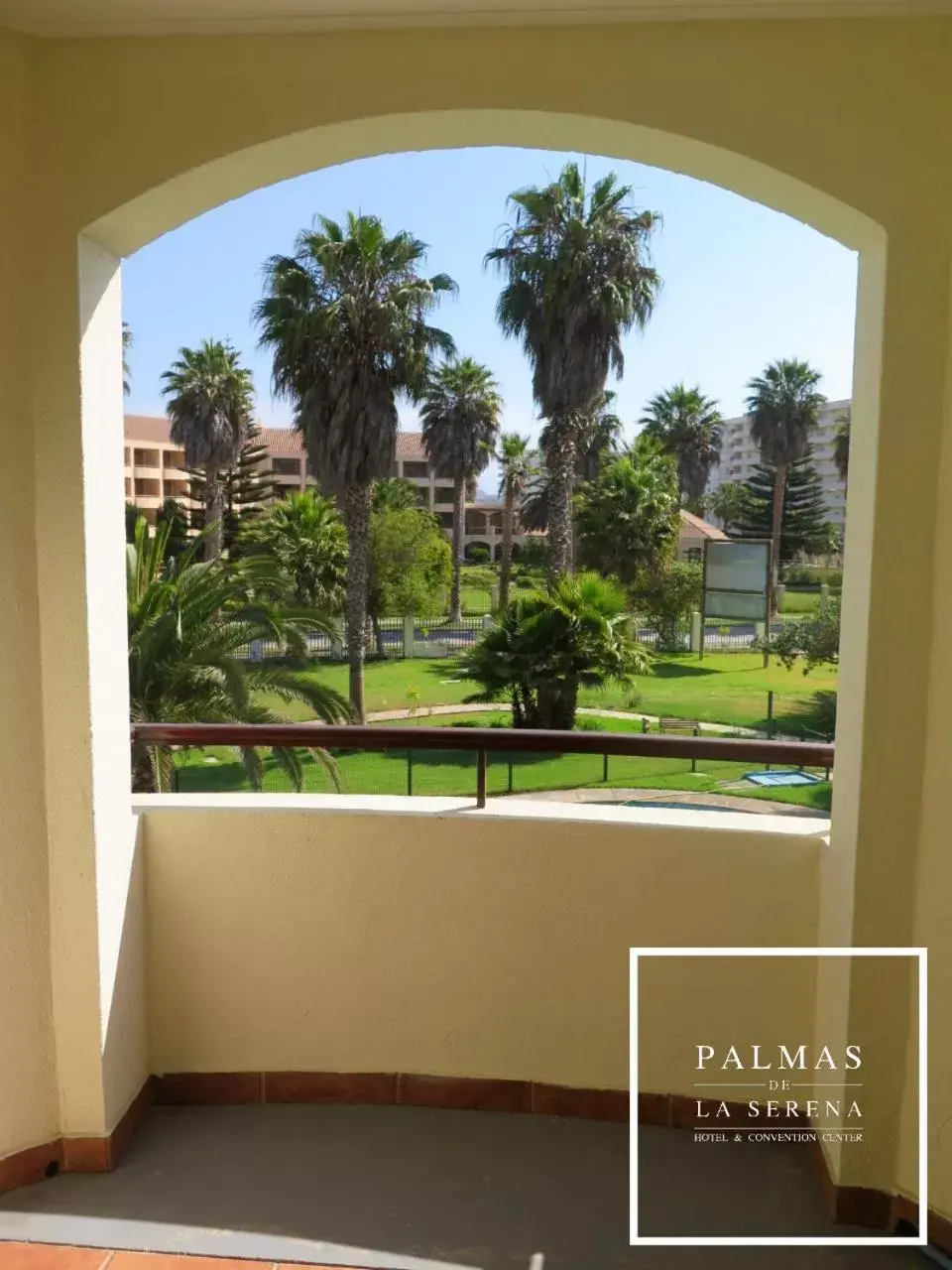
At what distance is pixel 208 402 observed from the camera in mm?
23453

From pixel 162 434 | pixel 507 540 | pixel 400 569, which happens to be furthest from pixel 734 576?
pixel 162 434

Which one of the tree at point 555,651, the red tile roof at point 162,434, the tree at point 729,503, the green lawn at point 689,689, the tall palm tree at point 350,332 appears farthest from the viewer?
the red tile roof at point 162,434

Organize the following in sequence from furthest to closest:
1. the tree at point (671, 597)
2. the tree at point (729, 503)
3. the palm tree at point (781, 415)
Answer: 1. the tree at point (729, 503)
2. the palm tree at point (781, 415)
3. the tree at point (671, 597)

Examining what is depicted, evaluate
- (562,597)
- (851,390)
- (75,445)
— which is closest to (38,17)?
(75,445)

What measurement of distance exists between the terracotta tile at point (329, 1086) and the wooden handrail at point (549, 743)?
2.42 ft

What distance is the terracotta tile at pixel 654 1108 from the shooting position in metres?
1.92

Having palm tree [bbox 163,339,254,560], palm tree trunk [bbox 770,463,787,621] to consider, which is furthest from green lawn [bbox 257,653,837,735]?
palm tree trunk [bbox 770,463,787,621]

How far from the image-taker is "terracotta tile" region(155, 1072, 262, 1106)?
6.56 feet

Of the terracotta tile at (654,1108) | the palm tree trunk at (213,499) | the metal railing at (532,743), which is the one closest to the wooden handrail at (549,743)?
the metal railing at (532,743)

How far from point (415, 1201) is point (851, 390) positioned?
174 cm

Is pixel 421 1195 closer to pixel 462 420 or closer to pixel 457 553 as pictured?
pixel 462 420

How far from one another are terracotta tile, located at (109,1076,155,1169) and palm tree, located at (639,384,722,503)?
1289 inches

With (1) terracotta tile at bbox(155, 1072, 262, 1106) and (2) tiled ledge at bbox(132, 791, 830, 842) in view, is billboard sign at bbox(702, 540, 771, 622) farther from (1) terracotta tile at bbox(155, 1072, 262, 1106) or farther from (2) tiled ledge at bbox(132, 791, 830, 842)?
(1) terracotta tile at bbox(155, 1072, 262, 1106)

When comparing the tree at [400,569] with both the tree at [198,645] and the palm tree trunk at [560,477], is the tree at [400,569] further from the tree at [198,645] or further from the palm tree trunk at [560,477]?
the tree at [198,645]
